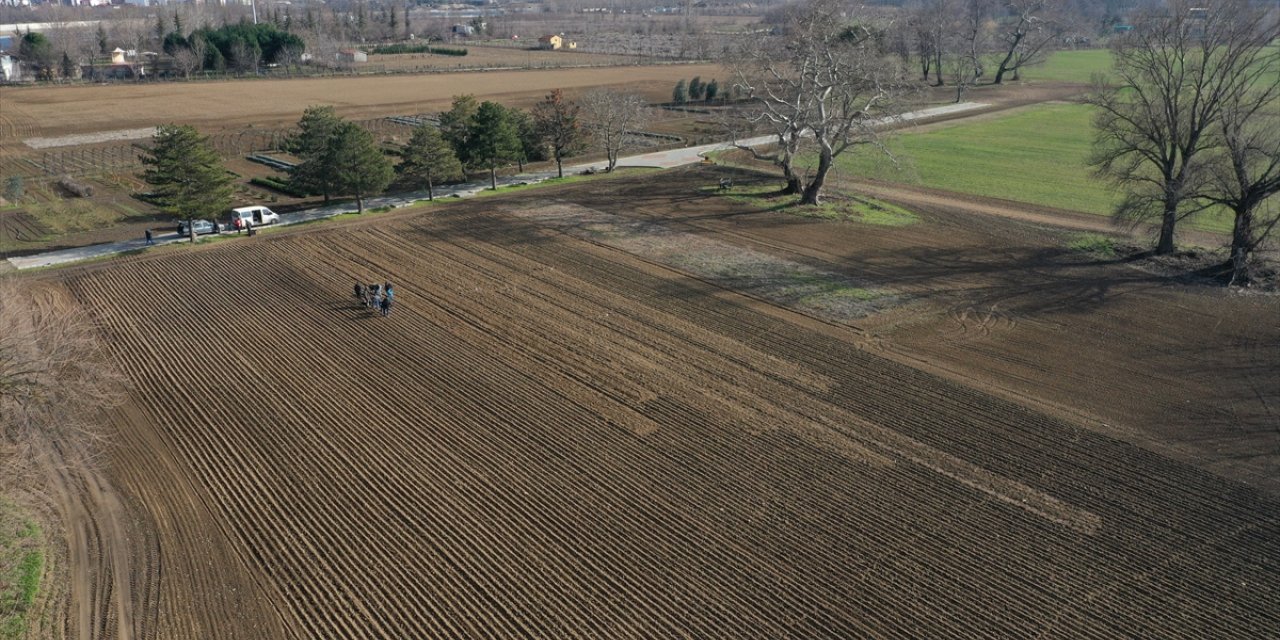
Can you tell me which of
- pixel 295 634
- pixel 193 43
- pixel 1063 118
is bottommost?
pixel 295 634

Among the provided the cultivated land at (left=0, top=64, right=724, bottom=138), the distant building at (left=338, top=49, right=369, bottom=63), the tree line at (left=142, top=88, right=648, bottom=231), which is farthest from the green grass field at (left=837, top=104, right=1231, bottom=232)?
the distant building at (left=338, top=49, right=369, bottom=63)

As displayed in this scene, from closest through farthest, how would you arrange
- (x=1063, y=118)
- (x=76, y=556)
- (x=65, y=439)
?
(x=76, y=556), (x=65, y=439), (x=1063, y=118)

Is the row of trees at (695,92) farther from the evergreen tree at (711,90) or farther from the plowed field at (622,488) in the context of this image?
the plowed field at (622,488)

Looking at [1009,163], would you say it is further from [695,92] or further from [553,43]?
[553,43]

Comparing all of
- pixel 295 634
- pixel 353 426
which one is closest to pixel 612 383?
pixel 353 426

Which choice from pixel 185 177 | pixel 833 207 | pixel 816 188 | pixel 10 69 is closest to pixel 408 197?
pixel 185 177

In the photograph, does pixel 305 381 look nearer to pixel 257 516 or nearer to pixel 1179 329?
pixel 257 516

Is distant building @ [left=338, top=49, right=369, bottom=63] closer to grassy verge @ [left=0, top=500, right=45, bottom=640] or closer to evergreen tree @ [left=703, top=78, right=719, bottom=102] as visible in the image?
evergreen tree @ [left=703, top=78, right=719, bottom=102]
